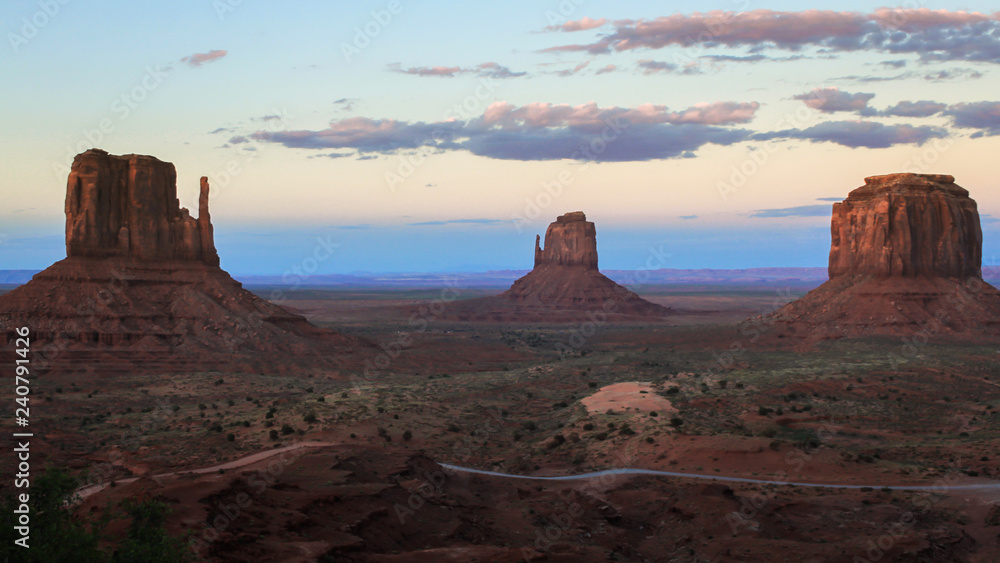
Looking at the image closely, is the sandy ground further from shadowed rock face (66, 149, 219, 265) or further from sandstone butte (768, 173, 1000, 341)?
shadowed rock face (66, 149, 219, 265)

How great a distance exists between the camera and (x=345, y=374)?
65812mm

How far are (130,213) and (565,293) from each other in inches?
4002

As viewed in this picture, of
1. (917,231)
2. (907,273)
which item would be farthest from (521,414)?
(917,231)

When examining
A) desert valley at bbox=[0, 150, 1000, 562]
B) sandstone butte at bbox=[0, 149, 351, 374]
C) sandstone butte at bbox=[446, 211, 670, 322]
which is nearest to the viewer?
desert valley at bbox=[0, 150, 1000, 562]

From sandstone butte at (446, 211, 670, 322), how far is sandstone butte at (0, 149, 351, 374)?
78932 millimetres

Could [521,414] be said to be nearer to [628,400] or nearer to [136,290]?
[628,400]

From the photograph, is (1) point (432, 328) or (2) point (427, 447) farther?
(1) point (432, 328)

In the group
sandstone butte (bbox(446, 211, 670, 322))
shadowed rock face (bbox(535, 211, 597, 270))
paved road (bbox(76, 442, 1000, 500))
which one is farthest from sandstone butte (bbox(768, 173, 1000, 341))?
shadowed rock face (bbox(535, 211, 597, 270))

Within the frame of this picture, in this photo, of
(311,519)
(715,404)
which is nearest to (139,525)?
(311,519)

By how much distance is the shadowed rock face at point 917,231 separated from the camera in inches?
3243

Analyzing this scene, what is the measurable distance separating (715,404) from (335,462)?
91.5ft

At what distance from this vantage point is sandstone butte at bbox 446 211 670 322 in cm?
14738

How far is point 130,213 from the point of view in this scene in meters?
66.6

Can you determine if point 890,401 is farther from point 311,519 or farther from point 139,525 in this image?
point 139,525
